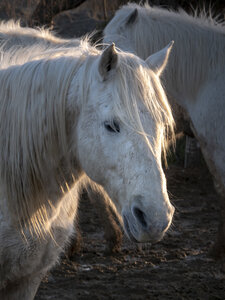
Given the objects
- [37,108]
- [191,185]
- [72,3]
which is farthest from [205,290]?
[72,3]

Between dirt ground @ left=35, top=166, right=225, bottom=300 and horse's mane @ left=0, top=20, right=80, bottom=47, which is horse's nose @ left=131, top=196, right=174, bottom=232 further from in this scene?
horse's mane @ left=0, top=20, right=80, bottom=47

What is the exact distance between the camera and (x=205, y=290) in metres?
3.72

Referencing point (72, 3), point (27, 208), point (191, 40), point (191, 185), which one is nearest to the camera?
point (27, 208)

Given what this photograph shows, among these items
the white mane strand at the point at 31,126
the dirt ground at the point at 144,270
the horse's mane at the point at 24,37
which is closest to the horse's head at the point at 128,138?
the white mane strand at the point at 31,126

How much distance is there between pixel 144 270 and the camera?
4121 mm

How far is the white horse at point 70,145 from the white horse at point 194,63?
63.0 inches

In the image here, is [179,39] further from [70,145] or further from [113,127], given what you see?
[113,127]

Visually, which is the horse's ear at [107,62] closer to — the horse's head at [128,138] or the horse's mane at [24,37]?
the horse's head at [128,138]

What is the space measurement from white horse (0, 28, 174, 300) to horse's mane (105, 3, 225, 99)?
64.5 inches

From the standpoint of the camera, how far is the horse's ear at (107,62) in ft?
6.55

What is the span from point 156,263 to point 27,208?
237 cm

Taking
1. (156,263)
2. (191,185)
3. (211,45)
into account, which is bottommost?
(191,185)

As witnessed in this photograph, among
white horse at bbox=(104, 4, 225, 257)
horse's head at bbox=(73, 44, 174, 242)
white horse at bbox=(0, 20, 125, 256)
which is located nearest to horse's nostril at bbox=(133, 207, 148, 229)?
horse's head at bbox=(73, 44, 174, 242)

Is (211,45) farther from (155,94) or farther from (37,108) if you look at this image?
(37,108)
